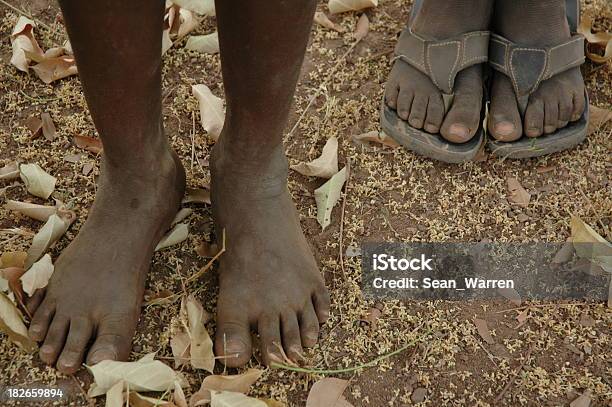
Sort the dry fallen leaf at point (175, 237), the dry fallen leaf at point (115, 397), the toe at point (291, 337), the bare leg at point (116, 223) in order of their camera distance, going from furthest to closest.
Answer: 1. the dry fallen leaf at point (175, 237)
2. the toe at point (291, 337)
3. the dry fallen leaf at point (115, 397)
4. the bare leg at point (116, 223)

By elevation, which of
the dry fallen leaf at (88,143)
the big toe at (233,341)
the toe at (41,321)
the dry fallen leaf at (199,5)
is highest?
the dry fallen leaf at (199,5)

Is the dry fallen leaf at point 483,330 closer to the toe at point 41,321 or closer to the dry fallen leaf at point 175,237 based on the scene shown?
the dry fallen leaf at point 175,237

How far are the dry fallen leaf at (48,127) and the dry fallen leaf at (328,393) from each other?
32.2 inches

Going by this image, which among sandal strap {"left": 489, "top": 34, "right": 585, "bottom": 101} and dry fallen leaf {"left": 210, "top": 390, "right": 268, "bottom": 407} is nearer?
dry fallen leaf {"left": 210, "top": 390, "right": 268, "bottom": 407}

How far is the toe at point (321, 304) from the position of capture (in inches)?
53.4

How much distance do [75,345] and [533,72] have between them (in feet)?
3.65

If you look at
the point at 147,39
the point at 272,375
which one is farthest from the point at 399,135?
the point at 147,39

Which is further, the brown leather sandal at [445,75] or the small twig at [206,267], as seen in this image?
the brown leather sandal at [445,75]

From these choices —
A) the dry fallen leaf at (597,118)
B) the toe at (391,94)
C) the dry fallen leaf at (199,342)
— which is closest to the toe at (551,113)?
the dry fallen leaf at (597,118)

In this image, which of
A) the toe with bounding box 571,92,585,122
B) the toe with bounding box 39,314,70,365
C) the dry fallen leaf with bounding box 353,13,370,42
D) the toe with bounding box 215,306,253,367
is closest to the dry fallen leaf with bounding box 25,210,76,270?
the toe with bounding box 39,314,70,365

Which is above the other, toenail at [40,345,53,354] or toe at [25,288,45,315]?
toe at [25,288,45,315]

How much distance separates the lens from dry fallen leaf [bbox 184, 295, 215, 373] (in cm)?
127

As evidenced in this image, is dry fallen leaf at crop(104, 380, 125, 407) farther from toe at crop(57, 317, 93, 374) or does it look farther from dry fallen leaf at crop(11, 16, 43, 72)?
dry fallen leaf at crop(11, 16, 43, 72)

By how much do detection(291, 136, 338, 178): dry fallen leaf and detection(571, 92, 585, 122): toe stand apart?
0.55 metres
